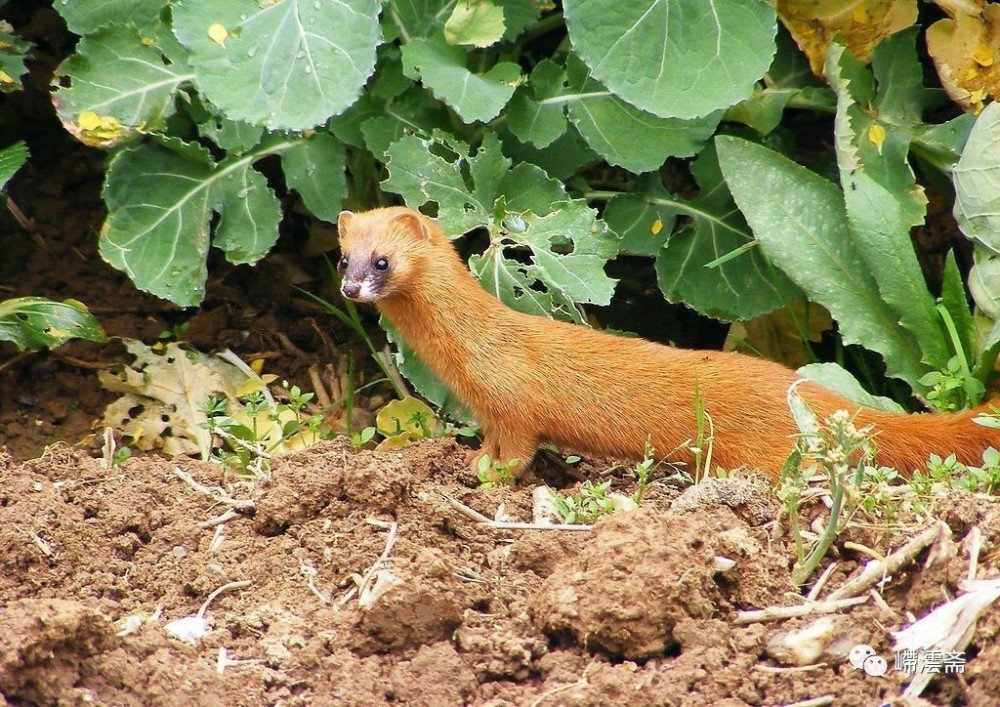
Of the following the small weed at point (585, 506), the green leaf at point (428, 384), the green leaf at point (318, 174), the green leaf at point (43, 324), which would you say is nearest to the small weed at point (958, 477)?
the small weed at point (585, 506)

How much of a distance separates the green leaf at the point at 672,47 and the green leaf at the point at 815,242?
30 cm

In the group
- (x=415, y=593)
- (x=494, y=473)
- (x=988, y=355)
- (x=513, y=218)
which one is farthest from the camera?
(x=513, y=218)

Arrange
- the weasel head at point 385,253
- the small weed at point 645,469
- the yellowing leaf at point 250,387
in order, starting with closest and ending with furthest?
the small weed at point 645,469 < the weasel head at point 385,253 < the yellowing leaf at point 250,387

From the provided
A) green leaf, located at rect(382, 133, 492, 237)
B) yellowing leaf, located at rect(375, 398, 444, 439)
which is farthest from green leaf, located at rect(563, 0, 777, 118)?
yellowing leaf, located at rect(375, 398, 444, 439)

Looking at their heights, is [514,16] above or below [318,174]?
above

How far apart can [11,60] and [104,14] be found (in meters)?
0.52

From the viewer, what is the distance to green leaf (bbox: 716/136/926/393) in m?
5.10

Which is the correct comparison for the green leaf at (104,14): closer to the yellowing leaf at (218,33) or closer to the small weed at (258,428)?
the yellowing leaf at (218,33)

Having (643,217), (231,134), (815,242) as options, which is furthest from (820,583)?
(231,134)

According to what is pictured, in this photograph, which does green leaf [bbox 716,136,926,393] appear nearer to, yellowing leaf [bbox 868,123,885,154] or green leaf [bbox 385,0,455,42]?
yellowing leaf [bbox 868,123,885,154]

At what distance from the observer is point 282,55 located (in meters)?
4.93

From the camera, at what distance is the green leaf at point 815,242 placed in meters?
5.10

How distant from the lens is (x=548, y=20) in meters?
A: 5.65

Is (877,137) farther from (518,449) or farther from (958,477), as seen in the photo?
(518,449)
